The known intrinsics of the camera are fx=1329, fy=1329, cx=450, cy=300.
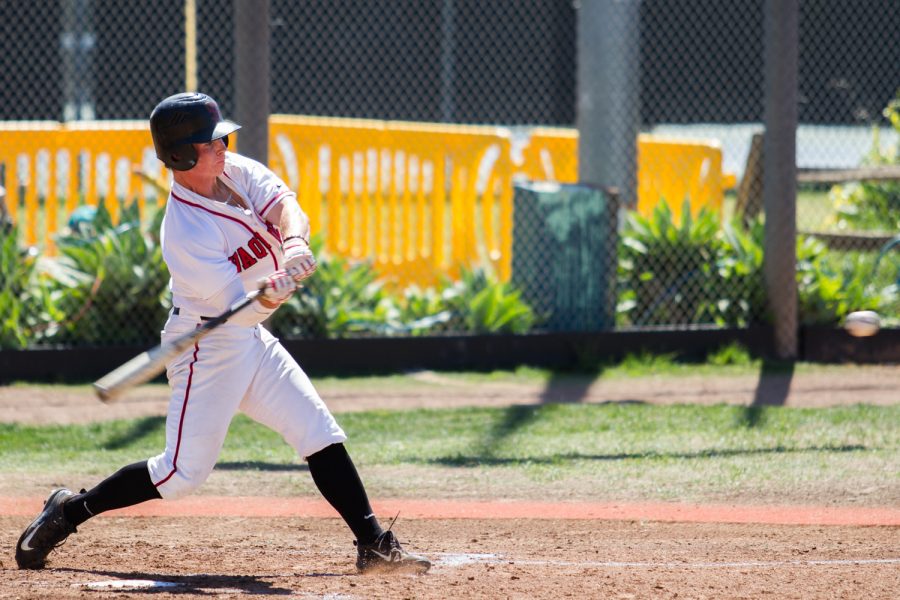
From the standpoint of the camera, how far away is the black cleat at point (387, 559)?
448cm

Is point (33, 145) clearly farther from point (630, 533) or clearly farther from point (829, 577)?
point (829, 577)

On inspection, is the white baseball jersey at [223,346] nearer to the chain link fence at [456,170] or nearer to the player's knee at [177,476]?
the player's knee at [177,476]

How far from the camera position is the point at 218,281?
4.20m

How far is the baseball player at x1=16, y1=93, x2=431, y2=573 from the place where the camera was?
13.9 feet

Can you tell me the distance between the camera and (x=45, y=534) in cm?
460

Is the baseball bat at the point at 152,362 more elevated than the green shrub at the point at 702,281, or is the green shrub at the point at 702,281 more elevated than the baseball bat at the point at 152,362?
the baseball bat at the point at 152,362

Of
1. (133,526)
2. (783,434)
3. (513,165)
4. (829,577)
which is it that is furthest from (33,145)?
(829,577)

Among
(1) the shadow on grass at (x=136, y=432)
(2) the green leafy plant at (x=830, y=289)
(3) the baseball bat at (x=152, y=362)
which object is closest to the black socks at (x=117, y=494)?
(3) the baseball bat at (x=152, y=362)

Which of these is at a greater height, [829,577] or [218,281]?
[218,281]

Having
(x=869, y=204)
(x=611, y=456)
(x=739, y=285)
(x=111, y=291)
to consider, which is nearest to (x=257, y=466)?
(x=611, y=456)

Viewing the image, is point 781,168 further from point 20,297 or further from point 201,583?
point 201,583

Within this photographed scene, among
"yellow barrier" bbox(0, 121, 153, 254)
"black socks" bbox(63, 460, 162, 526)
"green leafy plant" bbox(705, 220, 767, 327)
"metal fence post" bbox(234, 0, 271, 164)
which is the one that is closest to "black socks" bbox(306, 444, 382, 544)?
"black socks" bbox(63, 460, 162, 526)

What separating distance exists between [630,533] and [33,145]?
6.67m

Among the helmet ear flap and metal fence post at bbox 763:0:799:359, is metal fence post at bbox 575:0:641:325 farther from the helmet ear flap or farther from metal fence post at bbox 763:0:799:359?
the helmet ear flap
